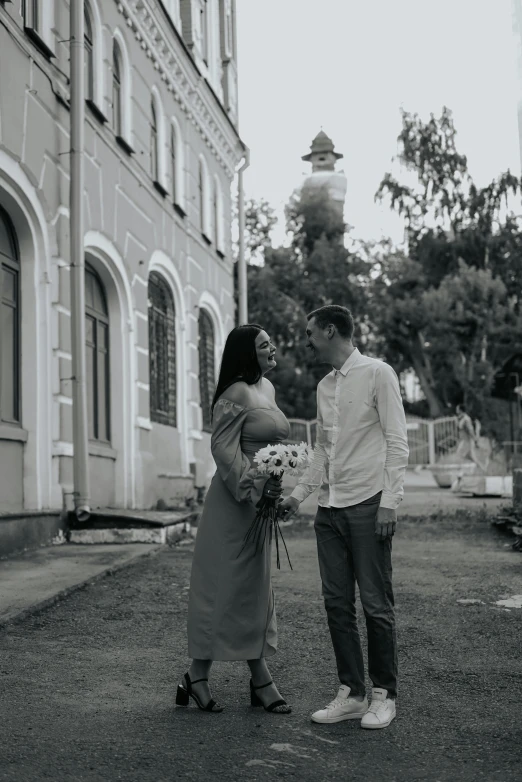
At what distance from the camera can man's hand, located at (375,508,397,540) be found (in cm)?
458

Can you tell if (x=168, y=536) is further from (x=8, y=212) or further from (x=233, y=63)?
(x=233, y=63)

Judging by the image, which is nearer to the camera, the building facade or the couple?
the couple

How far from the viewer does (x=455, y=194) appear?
140 feet

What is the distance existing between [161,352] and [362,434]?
40.7 feet

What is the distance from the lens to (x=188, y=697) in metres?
5.02

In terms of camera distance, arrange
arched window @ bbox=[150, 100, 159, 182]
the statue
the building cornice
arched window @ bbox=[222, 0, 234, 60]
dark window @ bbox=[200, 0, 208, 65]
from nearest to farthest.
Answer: the building cornice < arched window @ bbox=[150, 100, 159, 182] < dark window @ bbox=[200, 0, 208, 65] < arched window @ bbox=[222, 0, 234, 60] < the statue

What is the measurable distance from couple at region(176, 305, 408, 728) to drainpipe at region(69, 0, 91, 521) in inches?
261

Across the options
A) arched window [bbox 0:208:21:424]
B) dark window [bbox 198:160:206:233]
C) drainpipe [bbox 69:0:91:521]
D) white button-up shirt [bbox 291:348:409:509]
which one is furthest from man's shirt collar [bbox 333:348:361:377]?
dark window [bbox 198:160:206:233]

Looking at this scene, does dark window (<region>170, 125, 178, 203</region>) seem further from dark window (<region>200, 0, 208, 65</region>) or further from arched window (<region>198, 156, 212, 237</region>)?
dark window (<region>200, 0, 208, 65</region>)

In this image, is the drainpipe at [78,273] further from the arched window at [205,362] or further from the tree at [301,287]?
the tree at [301,287]

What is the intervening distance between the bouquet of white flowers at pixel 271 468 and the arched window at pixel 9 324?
6.25 meters

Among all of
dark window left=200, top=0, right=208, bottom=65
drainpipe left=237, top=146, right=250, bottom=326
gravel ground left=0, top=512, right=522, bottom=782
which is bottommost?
gravel ground left=0, top=512, right=522, bottom=782

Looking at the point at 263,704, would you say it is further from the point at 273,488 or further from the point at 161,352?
the point at 161,352

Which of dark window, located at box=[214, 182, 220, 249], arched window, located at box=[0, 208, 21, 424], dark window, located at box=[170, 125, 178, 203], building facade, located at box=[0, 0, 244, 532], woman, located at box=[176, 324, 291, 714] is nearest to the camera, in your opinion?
woman, located at box=[176, 324, 291, 714]
